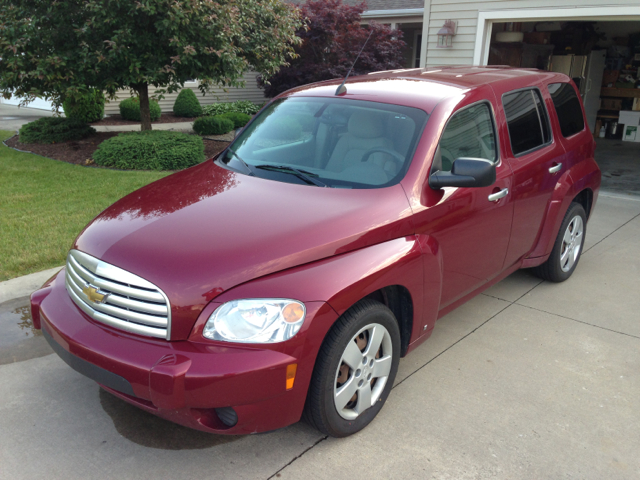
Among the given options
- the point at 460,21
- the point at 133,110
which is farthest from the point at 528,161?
the point at 133,110

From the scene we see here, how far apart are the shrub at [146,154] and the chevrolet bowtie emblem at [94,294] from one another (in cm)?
695

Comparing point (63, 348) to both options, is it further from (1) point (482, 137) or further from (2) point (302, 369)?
(1) point (482, 137)

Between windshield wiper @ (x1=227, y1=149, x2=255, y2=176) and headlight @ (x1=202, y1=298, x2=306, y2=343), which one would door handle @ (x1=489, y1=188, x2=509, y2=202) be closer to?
windshield wiper @ (x1=227, y1=149, x2=255, y2=176)

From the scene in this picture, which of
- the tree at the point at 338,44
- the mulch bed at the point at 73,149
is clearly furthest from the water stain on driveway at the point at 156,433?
the tree at the point at 338,44

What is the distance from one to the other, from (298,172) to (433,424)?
1622 millimetres

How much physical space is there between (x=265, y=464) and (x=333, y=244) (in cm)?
113

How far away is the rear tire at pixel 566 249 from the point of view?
4703 millimetres

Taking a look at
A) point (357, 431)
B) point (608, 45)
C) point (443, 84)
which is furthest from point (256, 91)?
point (357, 431)

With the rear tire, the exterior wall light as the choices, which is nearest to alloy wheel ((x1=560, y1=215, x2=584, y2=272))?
the rear tire

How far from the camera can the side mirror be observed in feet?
10.1

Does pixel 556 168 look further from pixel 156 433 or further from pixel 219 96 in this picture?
pixel 219 96

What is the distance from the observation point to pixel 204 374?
7.50ft

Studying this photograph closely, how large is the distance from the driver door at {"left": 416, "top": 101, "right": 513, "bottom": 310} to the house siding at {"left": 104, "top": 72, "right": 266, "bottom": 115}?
1507 centimetres

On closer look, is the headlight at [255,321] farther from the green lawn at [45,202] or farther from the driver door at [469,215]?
the green lawn at [45,202]
